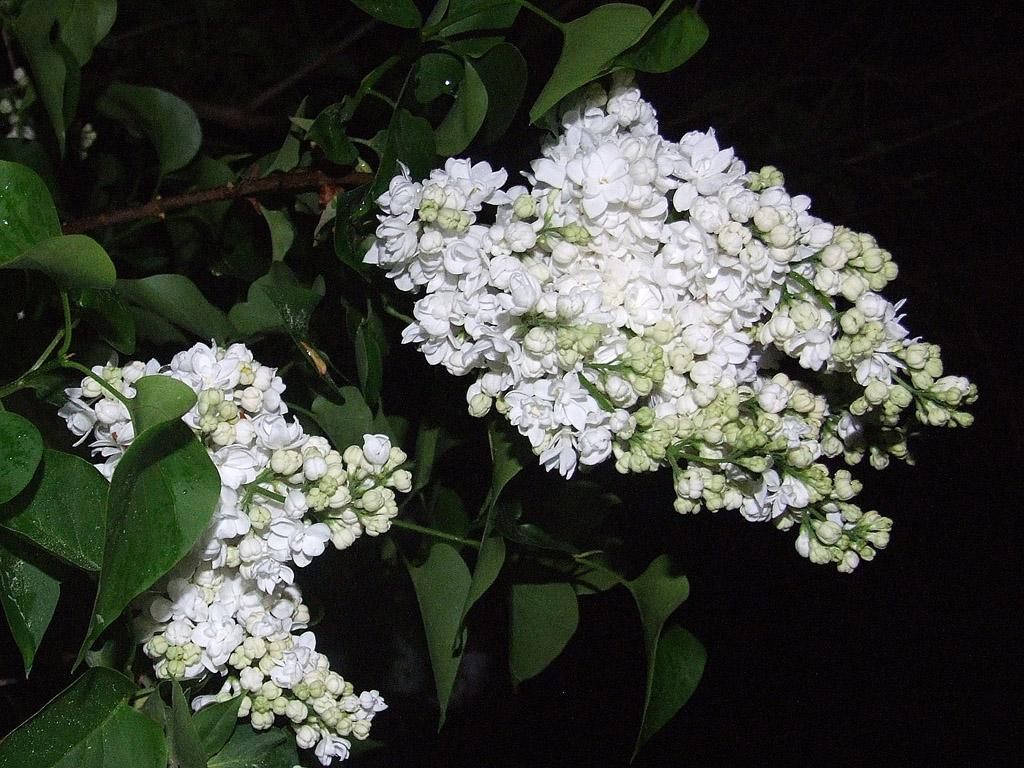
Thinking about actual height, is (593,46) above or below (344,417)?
above

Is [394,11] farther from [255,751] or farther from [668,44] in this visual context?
[255,751]

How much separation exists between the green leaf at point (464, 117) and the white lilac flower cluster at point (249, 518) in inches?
10.5

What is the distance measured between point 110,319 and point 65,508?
20 cm

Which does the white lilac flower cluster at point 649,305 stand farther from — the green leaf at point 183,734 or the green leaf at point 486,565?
the green leaf at point 183,734

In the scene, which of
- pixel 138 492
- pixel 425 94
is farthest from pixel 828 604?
pixel 138 492

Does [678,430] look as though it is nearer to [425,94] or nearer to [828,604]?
[425,94]

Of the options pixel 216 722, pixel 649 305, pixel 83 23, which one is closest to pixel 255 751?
pixel 216 722

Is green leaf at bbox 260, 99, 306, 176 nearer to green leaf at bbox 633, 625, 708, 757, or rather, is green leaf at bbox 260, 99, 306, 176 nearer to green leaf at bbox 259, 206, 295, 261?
green leaf at bbox 259, 206, 295, 261

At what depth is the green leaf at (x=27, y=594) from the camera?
67 cm

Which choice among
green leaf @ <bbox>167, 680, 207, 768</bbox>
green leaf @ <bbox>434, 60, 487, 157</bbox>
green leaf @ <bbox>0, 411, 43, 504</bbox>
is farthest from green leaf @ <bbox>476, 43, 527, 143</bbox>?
green leaf @ <bbox>167, 680, 207, 768</bbox>

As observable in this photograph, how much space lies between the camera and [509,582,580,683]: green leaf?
3.16 feet

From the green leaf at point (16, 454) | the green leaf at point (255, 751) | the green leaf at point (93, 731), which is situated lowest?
the green leaf at point (255, 751)

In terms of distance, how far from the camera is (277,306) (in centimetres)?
82

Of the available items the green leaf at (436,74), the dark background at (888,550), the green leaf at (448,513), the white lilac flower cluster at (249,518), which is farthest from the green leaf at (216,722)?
the dark background at (888,550)
